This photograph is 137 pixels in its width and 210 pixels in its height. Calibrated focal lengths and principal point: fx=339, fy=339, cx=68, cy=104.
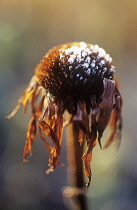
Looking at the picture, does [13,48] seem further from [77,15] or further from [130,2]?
[130,2]

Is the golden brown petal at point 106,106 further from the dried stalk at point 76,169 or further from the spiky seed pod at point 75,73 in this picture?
the dried stalk at point 76,169

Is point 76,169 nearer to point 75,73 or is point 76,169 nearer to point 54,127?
point 54,127

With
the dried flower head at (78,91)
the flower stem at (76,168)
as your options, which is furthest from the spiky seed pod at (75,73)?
the flower stem at (76,168)

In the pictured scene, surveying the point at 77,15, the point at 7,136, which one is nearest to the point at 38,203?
the point at 7,136

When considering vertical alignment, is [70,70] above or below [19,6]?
below

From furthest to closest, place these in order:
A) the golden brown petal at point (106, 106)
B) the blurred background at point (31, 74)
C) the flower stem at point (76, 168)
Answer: the blurred background at point (31, 74), the flower stem at point (76, 168), the golden brown petal at point (106, 106)

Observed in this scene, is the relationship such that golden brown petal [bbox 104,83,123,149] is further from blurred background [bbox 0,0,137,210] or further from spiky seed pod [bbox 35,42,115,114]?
blurred background [bbox 0,0,137,210]

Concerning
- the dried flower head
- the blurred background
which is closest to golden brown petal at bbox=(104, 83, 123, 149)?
the dried flower head

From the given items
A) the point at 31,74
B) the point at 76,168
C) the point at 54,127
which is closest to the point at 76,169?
the point at 76,168
